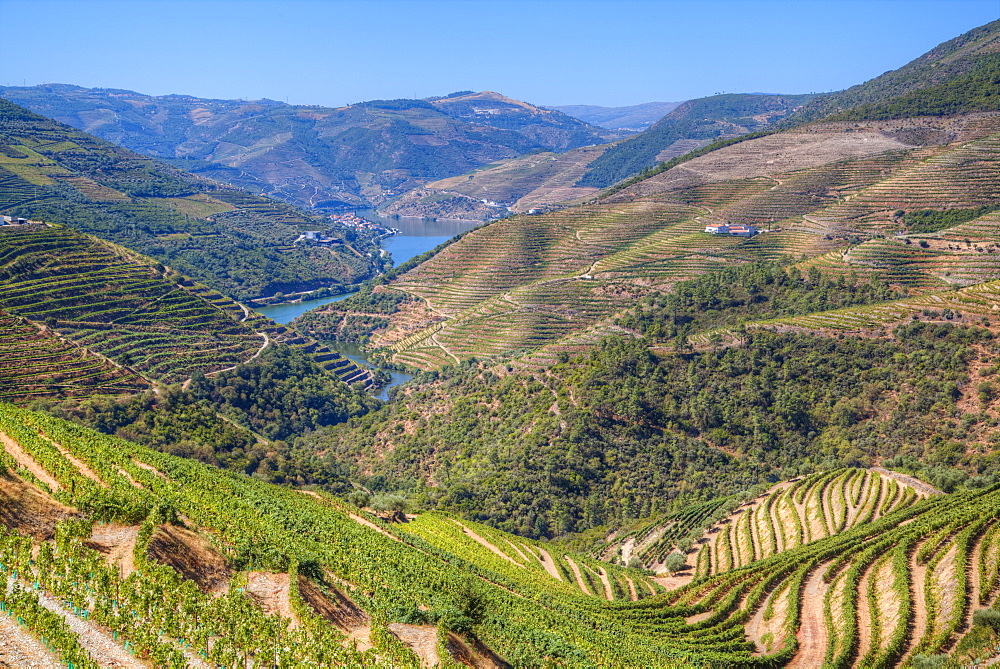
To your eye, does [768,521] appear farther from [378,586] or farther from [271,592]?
[271,592]

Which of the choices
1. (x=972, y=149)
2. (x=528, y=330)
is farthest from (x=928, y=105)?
(x=528, y=330)

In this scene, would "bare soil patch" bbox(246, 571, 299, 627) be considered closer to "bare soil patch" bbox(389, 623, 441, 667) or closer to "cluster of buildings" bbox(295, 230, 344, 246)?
"bare soil patch" bbox(389, 623, 441, 667)

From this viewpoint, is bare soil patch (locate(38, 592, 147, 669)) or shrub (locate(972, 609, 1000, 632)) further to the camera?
shrub (locate(972, 609, 1000, 632))

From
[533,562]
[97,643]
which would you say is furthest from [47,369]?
[97,643]

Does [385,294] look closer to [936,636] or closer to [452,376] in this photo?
[452,376]

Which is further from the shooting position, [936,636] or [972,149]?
[972,149]

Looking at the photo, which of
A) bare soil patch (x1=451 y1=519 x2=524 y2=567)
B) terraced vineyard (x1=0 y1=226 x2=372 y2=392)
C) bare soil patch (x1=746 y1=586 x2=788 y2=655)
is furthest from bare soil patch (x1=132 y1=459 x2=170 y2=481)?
terraced vineyard (x1=0 y1=226 x2=372 y2=392)

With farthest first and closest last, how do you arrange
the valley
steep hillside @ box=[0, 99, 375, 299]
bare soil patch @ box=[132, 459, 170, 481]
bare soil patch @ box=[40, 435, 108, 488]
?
steep hillside @ box=[0, 99, 375, 299] < bare soil patch @ box=[132, 459, 170, 481] < bare soil patch @ box=[40, 435, 108, 488] < the valley
